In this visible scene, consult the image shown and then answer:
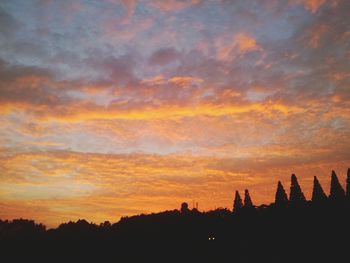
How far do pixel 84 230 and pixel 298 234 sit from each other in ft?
168

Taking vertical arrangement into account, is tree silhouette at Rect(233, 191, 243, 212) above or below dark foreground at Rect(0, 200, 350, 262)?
above

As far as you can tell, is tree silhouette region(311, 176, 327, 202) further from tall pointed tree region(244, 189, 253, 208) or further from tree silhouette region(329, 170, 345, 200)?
tall pointed tree region(244, 189, 253, 208)

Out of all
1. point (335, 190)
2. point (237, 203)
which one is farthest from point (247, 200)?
point (335, 190)

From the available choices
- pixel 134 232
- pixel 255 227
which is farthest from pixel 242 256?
pixel 134 232

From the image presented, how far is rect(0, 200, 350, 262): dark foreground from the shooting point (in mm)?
42500

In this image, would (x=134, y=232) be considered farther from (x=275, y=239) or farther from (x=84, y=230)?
(x=275, y=239)

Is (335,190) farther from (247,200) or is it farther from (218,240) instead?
(218,240)

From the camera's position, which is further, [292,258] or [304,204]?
[304,204]

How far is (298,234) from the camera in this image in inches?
1785

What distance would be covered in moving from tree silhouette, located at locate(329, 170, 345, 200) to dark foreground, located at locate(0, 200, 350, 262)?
1.21 m

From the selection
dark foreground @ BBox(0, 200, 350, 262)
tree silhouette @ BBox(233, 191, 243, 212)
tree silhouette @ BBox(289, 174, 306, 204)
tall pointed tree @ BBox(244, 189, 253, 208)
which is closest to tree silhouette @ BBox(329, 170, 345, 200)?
dark foreground @ BBox(0, 200, 350, 262)

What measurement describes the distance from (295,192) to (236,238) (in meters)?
10.8

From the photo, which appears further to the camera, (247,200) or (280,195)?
(247,200)

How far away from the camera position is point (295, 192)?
1972 inches
